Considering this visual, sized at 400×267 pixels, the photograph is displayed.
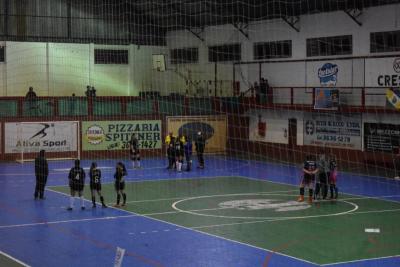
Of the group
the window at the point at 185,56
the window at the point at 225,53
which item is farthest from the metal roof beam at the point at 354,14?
the window at the point at 185,56

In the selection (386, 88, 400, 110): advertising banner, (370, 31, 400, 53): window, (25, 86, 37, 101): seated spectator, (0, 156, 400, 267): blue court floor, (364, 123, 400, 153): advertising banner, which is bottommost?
(0, 156, 400, 267): blue court floor

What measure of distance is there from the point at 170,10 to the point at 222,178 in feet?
51.8

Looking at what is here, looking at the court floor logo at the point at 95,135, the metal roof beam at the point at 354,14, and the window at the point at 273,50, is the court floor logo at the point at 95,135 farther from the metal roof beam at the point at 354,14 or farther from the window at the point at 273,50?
the metal roof beam at the point at 354,14

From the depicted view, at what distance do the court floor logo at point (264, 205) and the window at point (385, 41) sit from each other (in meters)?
13.4

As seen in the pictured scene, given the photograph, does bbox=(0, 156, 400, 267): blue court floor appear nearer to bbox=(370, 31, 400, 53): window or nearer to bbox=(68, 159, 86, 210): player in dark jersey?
bbox=(68, 159, 86, 210): player in dark jersey

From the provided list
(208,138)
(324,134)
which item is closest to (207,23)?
(208,138)

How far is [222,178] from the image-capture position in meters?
32.1

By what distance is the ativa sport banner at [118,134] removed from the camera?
40.5 meters

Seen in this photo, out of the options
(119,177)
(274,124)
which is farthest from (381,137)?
(119,177)

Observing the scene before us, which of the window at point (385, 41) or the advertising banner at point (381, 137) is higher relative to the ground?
the window at point (385, 41)

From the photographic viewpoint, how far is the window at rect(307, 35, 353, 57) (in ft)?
121

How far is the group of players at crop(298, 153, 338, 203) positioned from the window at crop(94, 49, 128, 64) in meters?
24.4

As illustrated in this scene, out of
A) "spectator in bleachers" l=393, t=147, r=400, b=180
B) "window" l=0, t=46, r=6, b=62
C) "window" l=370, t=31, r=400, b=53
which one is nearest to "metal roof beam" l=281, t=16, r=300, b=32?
"window" l=370, t=31, r=400, b=53

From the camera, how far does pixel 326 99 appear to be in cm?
3575
